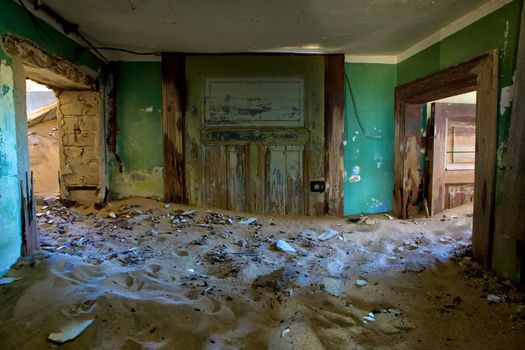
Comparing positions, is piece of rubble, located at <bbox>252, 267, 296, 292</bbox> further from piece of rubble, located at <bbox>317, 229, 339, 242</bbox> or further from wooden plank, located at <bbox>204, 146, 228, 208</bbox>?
wooden plank, located at <bbox>204, 146, 228, 208</bbox>

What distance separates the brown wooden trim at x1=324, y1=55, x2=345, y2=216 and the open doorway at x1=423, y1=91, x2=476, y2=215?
1116 mm

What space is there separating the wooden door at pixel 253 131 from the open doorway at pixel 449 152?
139cm

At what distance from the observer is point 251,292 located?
2.08m

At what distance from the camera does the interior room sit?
177 cm

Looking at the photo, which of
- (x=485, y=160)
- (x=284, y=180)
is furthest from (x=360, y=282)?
(x=284, y=180)

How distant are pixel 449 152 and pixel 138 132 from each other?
4094 mm

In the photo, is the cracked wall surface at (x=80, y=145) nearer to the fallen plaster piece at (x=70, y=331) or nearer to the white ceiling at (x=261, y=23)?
the white ceiling at (x=261, y=23)

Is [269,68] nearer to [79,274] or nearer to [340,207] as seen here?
[340,207]

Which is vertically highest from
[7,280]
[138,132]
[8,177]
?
[138,132]

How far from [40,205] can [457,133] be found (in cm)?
540

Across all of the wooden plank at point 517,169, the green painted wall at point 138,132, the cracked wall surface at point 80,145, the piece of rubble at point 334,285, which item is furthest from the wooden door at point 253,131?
the wooden plank at point 517,169

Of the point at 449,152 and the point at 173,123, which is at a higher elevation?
the point at 173,123

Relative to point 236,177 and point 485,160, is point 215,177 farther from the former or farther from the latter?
point 485,160

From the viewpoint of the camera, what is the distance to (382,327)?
1.70 meters
